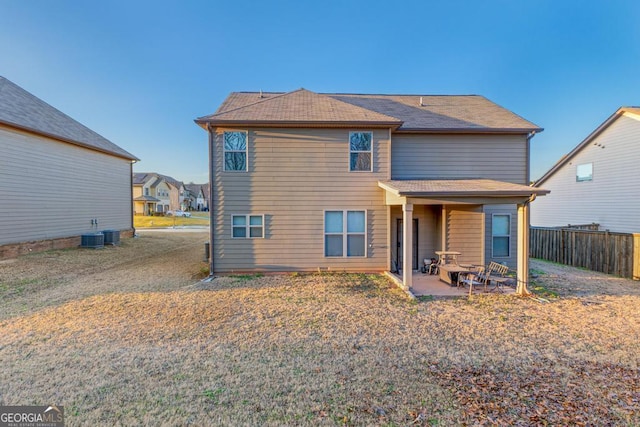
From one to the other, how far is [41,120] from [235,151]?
11.9 meters

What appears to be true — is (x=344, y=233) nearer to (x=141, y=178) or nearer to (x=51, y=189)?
(x=51, y=189)

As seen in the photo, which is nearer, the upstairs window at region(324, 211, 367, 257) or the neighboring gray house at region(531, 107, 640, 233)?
the upstairs window at region(324, 211, 367, 257)

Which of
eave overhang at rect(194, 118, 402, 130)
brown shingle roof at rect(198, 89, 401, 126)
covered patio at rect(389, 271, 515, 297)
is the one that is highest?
brown shingle roof at rect(198, 89, 401, 126)

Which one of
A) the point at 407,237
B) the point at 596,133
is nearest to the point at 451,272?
the point at 407,237

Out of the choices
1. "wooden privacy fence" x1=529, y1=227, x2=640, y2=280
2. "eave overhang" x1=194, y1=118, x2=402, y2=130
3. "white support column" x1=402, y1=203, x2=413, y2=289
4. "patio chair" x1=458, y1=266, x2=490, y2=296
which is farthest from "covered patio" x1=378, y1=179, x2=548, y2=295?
"wooden privacy fence" x1=529, y1=227, x2=640, y2=280

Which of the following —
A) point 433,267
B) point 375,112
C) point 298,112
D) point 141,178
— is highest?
point 141,178

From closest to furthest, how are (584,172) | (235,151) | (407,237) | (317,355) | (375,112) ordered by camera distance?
(317,355)
(407,237)
(235,151)
(375,112)
(584,172)

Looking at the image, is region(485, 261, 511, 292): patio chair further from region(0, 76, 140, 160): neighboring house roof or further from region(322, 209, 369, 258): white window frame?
region(0, 76, 140, 160): neighboring house roof

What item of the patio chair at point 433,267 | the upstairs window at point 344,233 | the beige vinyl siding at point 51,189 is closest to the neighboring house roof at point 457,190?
the upstairs window at point 344,233

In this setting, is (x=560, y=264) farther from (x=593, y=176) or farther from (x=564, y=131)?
(x=564, y=131)

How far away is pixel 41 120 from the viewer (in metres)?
13.1

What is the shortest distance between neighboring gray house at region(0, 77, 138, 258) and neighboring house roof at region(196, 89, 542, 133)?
9320 mm

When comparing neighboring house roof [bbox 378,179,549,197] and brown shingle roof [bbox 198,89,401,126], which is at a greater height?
brown shingle roof [bbox 198,89,401,126]

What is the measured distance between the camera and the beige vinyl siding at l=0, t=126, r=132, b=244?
11016 mm
